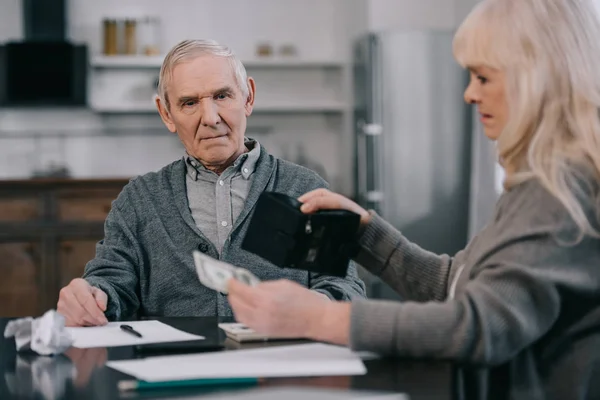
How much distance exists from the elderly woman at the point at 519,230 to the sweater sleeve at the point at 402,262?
9.2 inches

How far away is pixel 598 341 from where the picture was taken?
1223mm

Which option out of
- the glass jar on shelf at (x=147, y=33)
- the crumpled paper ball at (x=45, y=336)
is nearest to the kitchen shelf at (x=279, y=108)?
the glass jar on shelf at (x=147, y=33)

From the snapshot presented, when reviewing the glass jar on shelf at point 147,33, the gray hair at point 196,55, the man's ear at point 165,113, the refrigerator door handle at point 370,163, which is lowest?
the refrigerator door handle at point 370,163

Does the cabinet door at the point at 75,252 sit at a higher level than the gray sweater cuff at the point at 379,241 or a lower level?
lower

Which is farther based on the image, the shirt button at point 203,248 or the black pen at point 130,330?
the shirt button at point 203,248

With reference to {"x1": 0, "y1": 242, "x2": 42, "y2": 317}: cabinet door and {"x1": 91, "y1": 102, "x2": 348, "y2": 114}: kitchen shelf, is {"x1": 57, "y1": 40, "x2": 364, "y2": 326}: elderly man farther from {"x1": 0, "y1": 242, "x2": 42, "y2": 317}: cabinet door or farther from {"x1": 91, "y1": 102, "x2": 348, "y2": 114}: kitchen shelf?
{"x1": 91, "y1": 102, "x2": 348, "y2": 114}: kitchen shelf

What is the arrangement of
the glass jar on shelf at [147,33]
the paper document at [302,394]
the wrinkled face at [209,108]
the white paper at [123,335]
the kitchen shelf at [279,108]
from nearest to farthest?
the paper document at [302,394] → the white paper at [123,335] → the wrinkled face at [209,108] → the kitchen shelf at [279,108] → the glass jar on shelf at [147,33]

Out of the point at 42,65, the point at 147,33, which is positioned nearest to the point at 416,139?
the point at 147,33

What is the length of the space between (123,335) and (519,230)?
2.28ft

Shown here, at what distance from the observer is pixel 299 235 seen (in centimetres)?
145

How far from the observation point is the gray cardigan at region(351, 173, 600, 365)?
1.16 meters

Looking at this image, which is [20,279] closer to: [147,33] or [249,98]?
[147,33]

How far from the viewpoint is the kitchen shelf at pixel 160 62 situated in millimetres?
5664

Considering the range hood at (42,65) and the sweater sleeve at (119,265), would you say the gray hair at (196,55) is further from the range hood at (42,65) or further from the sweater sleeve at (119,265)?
the range hood at (42,65)
